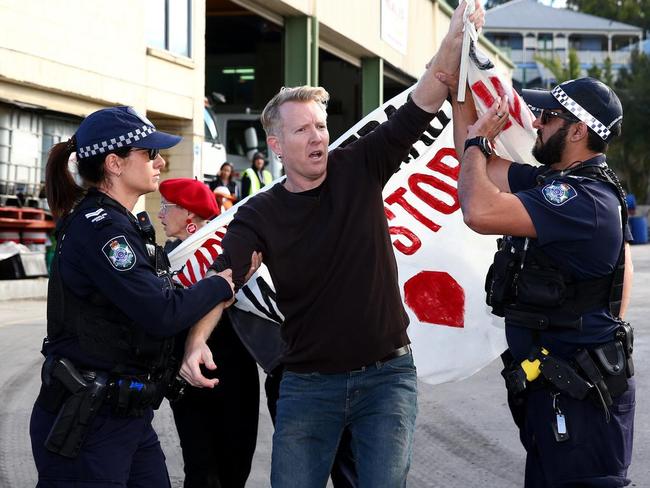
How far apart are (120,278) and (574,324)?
1654 mm

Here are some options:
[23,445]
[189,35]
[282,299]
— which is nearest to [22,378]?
[23,445]

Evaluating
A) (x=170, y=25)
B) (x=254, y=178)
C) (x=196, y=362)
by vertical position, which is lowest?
(x=196, y=362)

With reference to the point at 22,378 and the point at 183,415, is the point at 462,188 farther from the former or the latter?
the point at 22,378

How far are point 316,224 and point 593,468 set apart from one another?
1.33 m

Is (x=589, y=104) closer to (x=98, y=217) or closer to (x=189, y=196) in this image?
(x=98, y=217)

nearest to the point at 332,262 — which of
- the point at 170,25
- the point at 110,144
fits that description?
the point at 110,144

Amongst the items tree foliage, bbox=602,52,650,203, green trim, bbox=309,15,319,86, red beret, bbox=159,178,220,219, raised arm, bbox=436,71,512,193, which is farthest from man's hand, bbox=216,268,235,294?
tree foliage, bbox=602,52,650,203

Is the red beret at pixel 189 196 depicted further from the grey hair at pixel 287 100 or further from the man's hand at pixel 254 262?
the man's hand at pixel 254 262

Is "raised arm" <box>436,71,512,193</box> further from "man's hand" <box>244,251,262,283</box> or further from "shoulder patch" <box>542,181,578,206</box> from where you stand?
"man's hand" <box>244,251,262,283</box>

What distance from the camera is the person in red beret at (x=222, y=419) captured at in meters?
4.72

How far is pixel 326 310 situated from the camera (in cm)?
366

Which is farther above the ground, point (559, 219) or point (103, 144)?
point (103, 144)

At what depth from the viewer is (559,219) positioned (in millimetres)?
3631

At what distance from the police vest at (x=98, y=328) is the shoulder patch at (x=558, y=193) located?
1.46 meters
